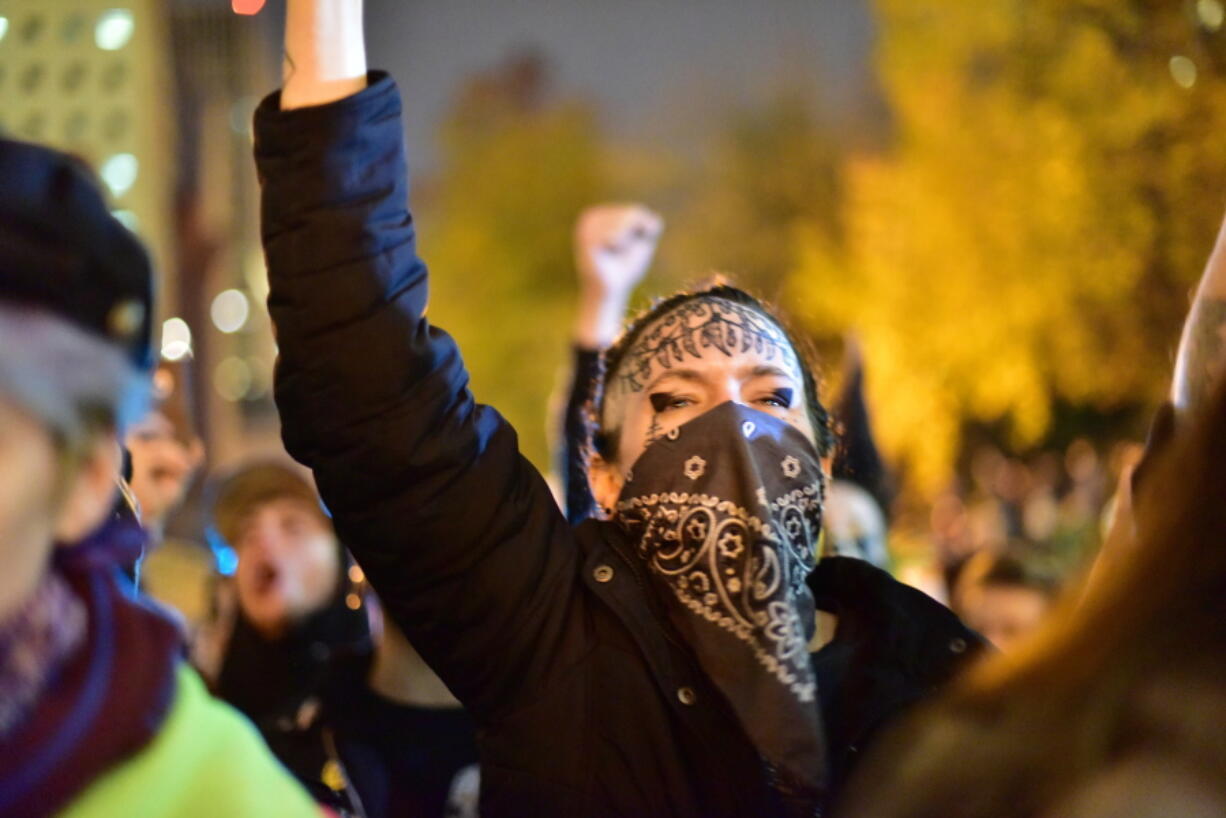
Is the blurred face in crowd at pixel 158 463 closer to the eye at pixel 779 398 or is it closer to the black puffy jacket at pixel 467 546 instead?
the black puffy jacket at pixel 467 546

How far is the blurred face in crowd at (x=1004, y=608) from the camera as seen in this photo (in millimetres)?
4668

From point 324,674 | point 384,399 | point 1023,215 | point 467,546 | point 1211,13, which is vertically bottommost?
point 1023,215

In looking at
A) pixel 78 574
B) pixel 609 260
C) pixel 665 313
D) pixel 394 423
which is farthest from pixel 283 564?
pixel 78 574

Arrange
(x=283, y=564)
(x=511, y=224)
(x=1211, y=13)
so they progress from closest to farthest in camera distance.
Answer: (x=283, y=564), (x=1211, y=13), (x=511, y=224)

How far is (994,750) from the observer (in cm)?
139

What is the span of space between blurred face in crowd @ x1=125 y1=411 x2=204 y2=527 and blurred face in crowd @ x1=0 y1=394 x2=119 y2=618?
6.73 ft

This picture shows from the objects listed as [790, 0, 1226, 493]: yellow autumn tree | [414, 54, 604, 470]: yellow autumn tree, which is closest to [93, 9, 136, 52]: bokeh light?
[790, 0, 1226, 493]: yellow autumn tree

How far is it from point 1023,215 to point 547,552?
13.5 metres

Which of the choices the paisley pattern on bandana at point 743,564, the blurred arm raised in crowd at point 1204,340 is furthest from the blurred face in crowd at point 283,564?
the blurred arm raised in crowd at point 1204,340

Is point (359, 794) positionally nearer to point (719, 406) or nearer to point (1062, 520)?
point (719, 406)

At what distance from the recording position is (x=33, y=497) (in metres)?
1.23

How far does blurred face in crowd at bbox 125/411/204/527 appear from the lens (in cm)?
329

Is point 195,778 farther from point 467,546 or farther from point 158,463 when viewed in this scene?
point 158,463

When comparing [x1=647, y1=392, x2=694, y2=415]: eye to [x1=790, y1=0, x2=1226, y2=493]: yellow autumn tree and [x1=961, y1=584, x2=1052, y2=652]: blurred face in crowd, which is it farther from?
[x1=790, y1=0, x2=1226, y2=493]: yellow autumn tree
